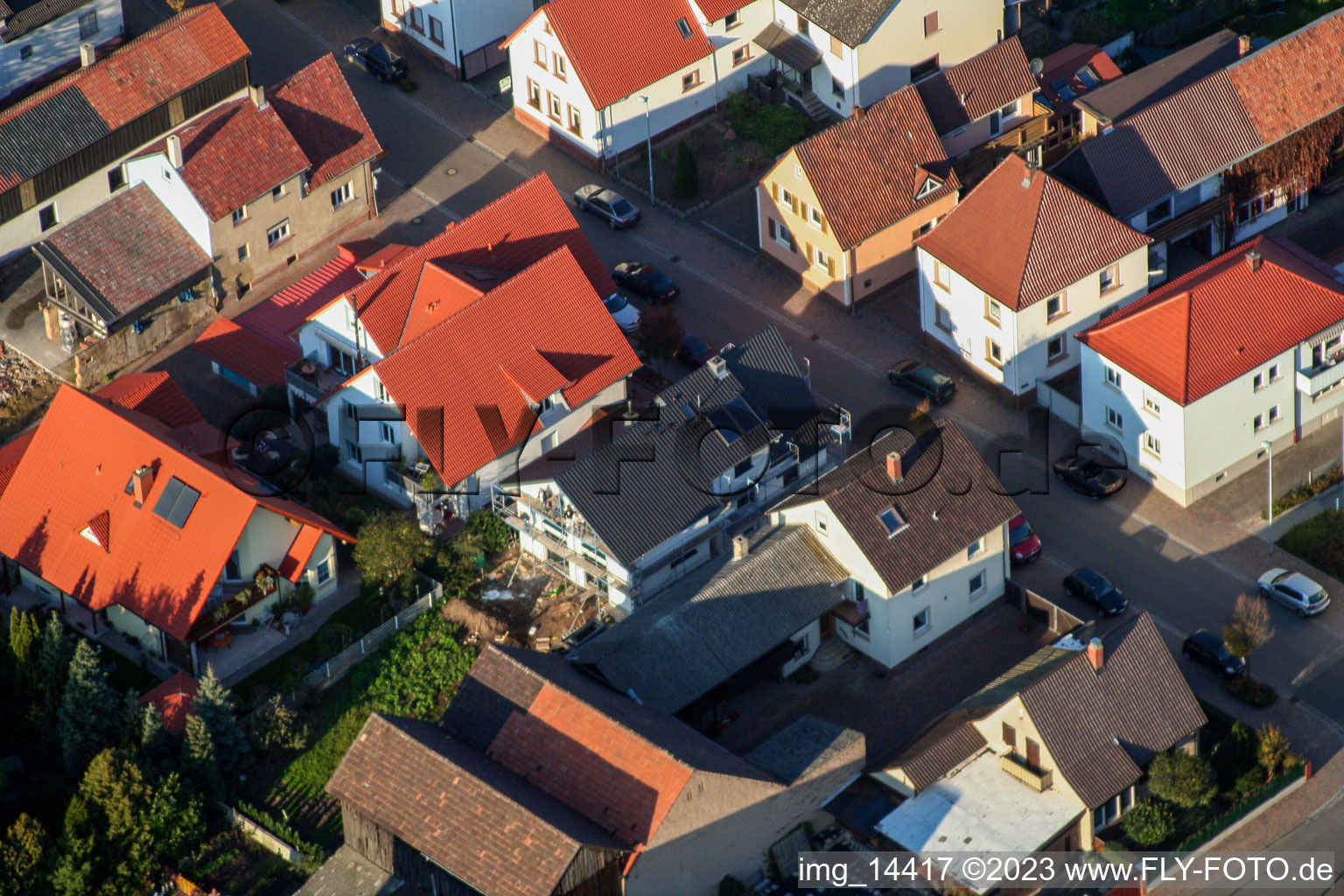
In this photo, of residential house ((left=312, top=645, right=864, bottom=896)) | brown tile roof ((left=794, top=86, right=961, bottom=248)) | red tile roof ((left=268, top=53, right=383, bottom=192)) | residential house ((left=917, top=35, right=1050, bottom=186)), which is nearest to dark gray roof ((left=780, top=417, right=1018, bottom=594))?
residential house ((left=312, top=645, right=864, bottom=896))

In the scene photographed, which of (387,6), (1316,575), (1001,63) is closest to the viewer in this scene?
(1316,575)

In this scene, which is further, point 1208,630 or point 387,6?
point 387,6

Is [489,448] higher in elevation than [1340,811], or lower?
higher

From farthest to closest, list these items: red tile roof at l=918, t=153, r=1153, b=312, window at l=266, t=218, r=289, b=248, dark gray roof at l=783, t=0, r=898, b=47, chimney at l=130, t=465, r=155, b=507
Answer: dark gray roof at l=783, t=0, r=898, b=47, window at l=266, t=218, r=289, b=248, red tile roof at l=918, t=153, r=1153, b=312, chimney at l=130, t=465, r=155, b=507

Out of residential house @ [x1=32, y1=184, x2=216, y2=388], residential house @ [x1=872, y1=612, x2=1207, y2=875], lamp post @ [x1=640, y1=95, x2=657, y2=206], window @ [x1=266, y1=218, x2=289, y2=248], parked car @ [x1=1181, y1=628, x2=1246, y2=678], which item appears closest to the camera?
residential house @ [x1=872, y1=612, x2=1207, y2=875]

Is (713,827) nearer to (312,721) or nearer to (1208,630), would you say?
(312,721)

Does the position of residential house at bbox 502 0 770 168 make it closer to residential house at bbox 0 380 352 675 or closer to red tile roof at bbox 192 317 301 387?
red tile roof at bbox 192 317 301 387

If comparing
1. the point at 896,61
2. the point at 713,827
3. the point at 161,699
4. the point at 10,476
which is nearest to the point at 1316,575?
the point at 713,827
